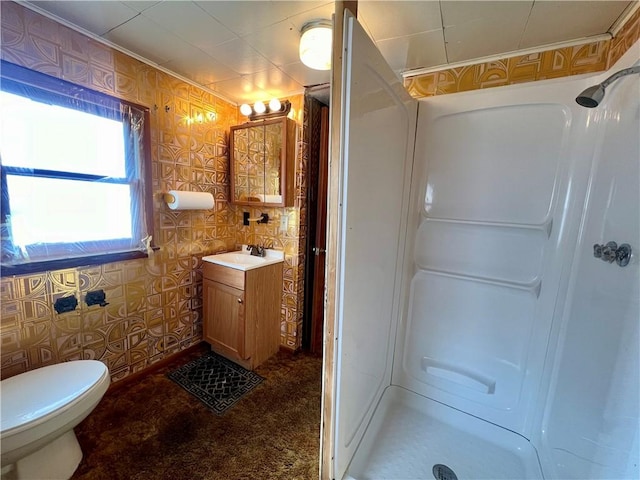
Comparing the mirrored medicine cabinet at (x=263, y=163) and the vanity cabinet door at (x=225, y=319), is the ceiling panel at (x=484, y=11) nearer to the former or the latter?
the mirrored medicine cabinet at (x=263, y=163)

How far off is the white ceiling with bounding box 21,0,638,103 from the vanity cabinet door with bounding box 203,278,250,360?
1608mm

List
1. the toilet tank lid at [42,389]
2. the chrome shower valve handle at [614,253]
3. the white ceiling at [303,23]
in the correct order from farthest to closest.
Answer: the white ceiling at [303,23], the toilet tank lid at [42,389], the chrome shower valve handle at [614,253]

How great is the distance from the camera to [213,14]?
4.19 ft

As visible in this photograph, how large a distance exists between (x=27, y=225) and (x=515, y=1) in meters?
2.52

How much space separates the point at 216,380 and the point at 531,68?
284 cm

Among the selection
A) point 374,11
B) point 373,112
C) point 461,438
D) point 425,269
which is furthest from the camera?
point 425,269

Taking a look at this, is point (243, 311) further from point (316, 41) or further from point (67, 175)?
point (316, 41)

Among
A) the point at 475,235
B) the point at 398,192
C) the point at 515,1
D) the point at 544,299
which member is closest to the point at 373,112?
the point at 398,192

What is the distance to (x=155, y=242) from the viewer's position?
1.95 m

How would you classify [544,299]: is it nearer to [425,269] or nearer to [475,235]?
[475,235]

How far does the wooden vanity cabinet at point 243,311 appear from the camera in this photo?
6.66 feet

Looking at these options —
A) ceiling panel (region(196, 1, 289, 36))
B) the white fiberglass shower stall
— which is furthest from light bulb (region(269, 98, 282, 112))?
the white fiberglass shower stall

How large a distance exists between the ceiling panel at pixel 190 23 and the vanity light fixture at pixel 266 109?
700 millimetres

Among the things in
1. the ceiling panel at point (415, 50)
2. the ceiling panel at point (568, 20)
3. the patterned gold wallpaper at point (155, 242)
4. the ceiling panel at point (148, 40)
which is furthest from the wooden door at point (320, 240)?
the ceiling panel at point (568, 20)
